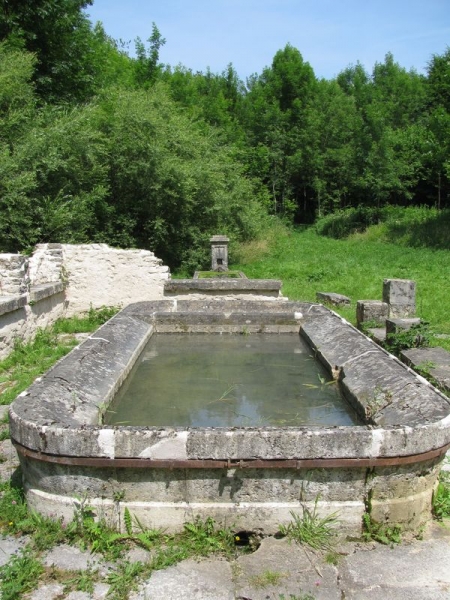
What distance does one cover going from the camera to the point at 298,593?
2.30m

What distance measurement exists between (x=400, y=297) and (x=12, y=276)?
18.6 feet

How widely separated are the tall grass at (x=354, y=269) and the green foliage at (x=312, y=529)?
474 centimetres

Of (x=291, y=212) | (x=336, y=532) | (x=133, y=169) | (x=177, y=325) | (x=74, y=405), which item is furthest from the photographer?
(x=291, y=212)

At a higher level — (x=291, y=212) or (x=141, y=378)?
(x=291, y=212)

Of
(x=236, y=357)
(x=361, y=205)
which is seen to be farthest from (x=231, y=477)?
(x=361, y=205)

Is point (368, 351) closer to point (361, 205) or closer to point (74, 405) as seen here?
point (74, 405)

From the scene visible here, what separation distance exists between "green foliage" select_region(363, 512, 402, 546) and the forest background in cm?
919

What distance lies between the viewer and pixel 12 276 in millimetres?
7480

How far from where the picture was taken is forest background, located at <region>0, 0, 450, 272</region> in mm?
11789

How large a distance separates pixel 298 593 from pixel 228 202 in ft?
50.9

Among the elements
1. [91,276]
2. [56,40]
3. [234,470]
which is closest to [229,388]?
[234,470]

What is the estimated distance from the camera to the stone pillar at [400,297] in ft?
27.3

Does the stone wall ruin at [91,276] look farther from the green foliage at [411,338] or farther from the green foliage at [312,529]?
the green foliage at [312,529]

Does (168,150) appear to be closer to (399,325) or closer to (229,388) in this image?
(399,325)
